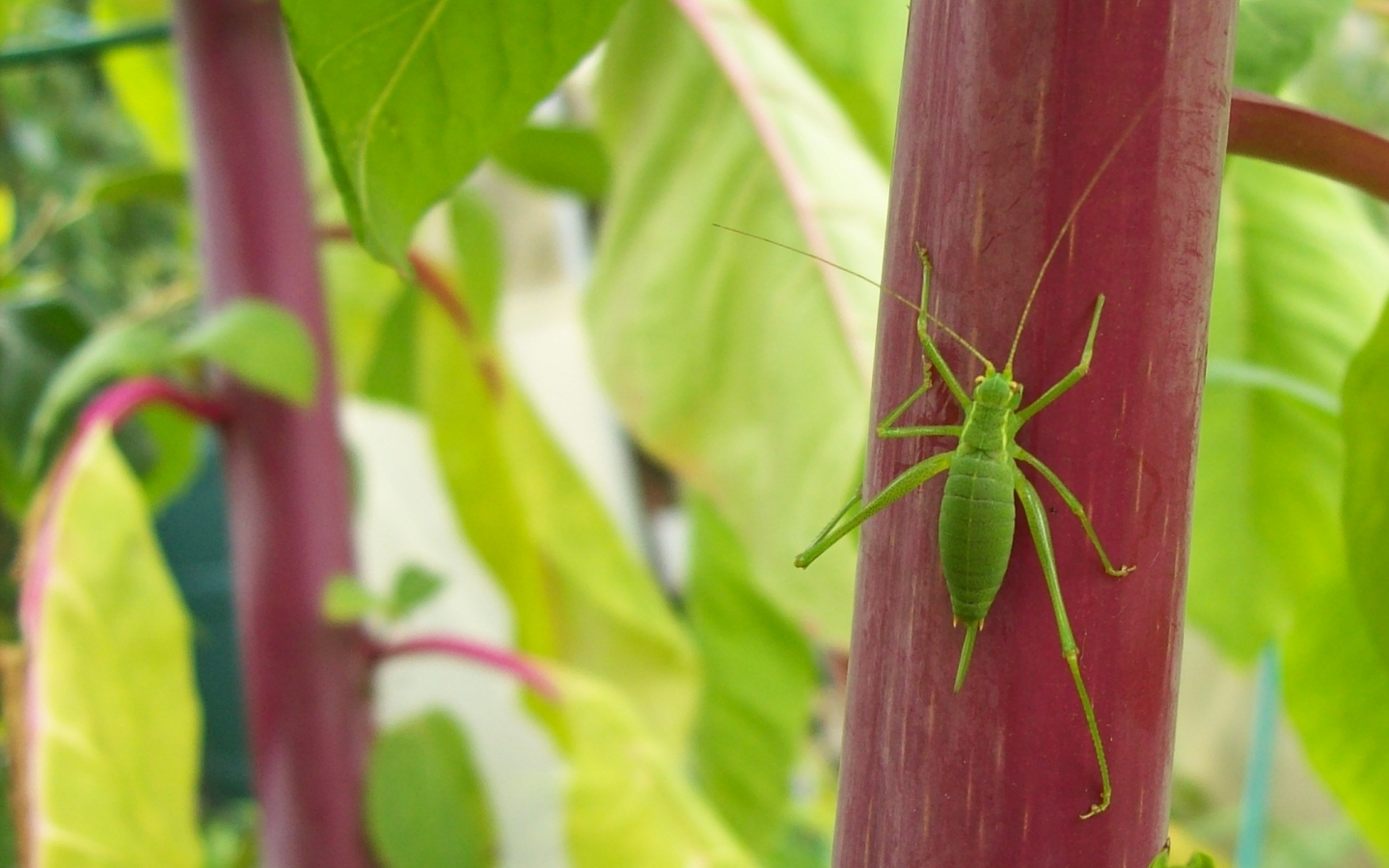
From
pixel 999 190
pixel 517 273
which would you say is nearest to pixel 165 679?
pixel 999 190

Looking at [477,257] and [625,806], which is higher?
[477,257]

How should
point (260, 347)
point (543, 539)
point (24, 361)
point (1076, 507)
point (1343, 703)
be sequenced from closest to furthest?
point (1076, 507)
point (1343, 703)
point (260, 347)
point (24, 361)
point (543, 539)

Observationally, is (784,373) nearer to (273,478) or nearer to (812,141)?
(812,141)

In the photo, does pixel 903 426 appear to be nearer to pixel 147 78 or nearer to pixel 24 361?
pixel 24 361

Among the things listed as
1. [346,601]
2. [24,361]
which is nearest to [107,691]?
[346,601]

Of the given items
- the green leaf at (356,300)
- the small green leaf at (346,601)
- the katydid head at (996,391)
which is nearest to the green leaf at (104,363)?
the small green leaf at (346,601)

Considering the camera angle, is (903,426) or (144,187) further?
(144,187)

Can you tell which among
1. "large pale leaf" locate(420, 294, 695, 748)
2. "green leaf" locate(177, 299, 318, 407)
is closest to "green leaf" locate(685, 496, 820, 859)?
"large pale leaf" locate(420, 294, 695, 748)

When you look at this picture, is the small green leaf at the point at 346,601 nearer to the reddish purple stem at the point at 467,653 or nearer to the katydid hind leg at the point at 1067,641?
the reddish purple stem at the point at 467,653
